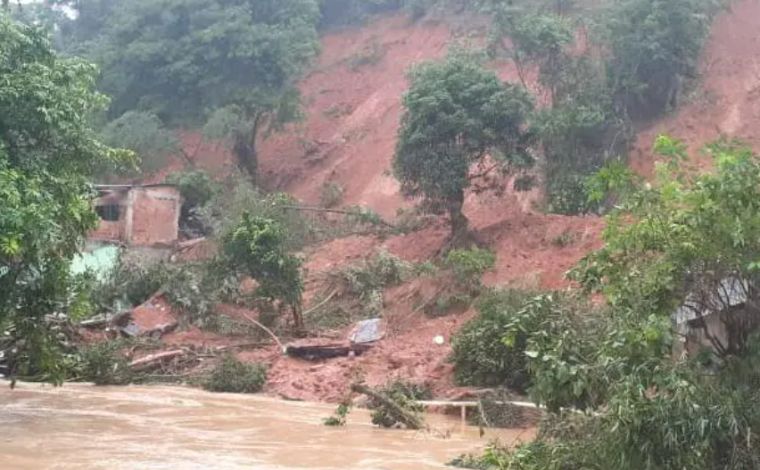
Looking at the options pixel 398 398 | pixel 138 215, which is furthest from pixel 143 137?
pixel 398 398

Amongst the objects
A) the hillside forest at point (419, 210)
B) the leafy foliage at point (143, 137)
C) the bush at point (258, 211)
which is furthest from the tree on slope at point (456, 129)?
the leafy foliage at point (143, 137)

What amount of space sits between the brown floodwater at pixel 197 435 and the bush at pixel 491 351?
1545 millimetres

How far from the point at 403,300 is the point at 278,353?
395 centimetres

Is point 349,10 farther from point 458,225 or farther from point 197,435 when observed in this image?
point 197,435

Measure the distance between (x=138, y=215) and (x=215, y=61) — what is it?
9.19 metres

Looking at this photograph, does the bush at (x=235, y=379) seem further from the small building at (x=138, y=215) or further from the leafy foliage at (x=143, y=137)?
the leafy foliage at (x=143, y=137)

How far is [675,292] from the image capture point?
7.83 m

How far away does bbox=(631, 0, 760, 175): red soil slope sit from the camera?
96.0 ft

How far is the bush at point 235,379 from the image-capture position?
63.7 ft

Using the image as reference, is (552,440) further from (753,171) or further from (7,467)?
(7,467)

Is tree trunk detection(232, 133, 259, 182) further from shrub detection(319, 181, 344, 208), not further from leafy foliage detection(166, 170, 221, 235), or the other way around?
leafy foliage detection(166, 170, 221, 235)

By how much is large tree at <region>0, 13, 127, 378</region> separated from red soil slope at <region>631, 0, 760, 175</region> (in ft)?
64.7

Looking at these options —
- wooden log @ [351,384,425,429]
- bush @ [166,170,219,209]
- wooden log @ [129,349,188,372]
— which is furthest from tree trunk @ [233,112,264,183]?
wooden log @ [351,384,425,429]

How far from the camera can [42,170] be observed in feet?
39.1
